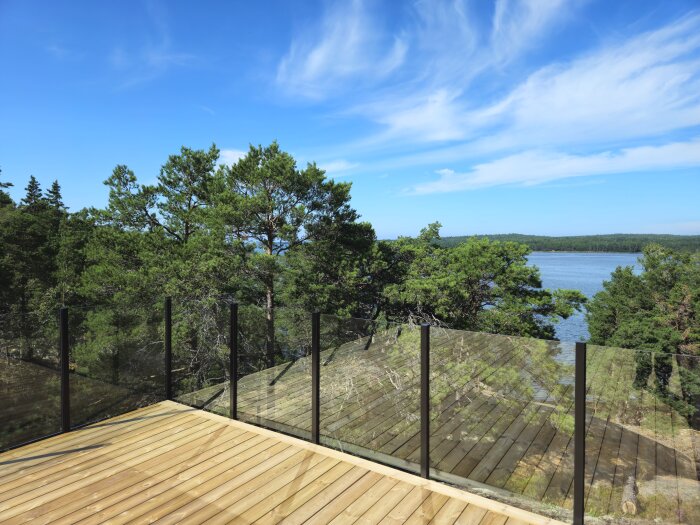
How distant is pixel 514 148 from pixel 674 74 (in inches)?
744

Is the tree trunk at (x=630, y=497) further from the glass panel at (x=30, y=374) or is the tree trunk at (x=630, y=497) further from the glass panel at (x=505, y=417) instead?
the glass panel at (x=30, y=374)

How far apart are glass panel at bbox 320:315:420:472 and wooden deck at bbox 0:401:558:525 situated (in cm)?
15

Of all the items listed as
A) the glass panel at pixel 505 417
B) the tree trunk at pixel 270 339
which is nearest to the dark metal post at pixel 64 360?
the tree trunk at pixel 270 339

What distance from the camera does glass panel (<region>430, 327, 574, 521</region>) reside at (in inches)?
84.4

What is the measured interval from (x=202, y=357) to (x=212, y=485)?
198 cm

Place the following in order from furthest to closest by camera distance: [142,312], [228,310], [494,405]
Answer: [142,312]
[228,310]
[494,405]

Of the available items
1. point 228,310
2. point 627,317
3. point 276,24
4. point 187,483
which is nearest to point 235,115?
point 276,24

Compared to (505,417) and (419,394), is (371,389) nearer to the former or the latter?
(419,394)

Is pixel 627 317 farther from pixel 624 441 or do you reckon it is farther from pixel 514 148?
pixel 624 441

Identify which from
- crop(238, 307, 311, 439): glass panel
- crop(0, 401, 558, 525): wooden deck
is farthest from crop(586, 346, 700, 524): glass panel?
crop(238, 307, 311, 439): glass panel

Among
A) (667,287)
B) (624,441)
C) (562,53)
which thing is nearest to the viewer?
(624,441)

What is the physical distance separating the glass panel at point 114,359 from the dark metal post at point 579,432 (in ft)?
12.0

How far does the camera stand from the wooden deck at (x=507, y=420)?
189 centimetres

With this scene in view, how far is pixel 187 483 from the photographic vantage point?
93.9 inches
